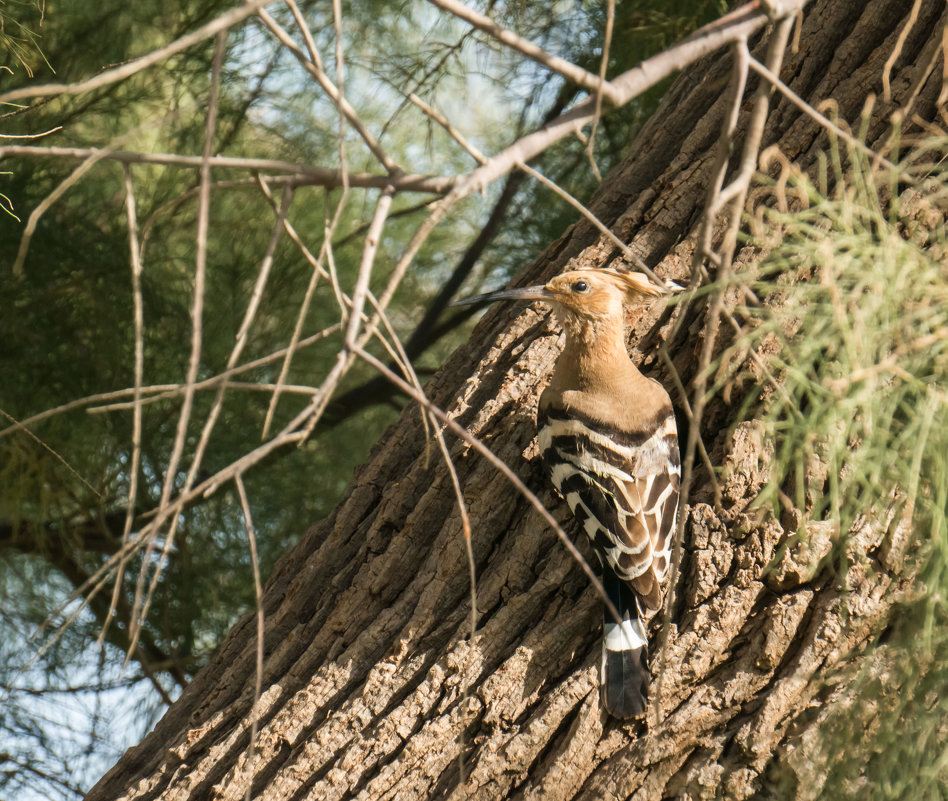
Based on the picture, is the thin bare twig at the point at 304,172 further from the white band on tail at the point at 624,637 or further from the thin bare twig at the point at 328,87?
the white band on tail at the point at 624,637

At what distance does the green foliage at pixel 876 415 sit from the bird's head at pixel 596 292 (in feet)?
1.43

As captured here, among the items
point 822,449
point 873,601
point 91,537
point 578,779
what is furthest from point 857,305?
point 91,537

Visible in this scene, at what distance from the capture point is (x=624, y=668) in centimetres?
196

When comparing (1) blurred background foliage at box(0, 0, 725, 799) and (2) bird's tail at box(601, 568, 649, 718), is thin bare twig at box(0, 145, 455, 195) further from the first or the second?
(1) blurred background foliage at box(0, 0, 725, 799)

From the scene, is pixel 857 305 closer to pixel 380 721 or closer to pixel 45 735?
pixel 380 721

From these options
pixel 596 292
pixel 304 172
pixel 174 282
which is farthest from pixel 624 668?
pixel 174 282

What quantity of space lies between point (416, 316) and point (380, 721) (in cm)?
362

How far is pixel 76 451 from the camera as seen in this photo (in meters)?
3.83

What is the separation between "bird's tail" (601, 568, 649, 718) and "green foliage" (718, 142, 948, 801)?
353 mm

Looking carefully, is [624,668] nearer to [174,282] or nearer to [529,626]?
[529,626]

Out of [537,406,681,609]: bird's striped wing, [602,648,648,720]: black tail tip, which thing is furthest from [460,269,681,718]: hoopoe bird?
[602,648,648,720]: black tail tip

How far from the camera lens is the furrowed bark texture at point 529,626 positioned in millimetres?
1972

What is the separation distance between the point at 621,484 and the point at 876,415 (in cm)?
95

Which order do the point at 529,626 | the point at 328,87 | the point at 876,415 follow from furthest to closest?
1. the point at 529,626
2. the point at 876,415
3. the point at 328,87
